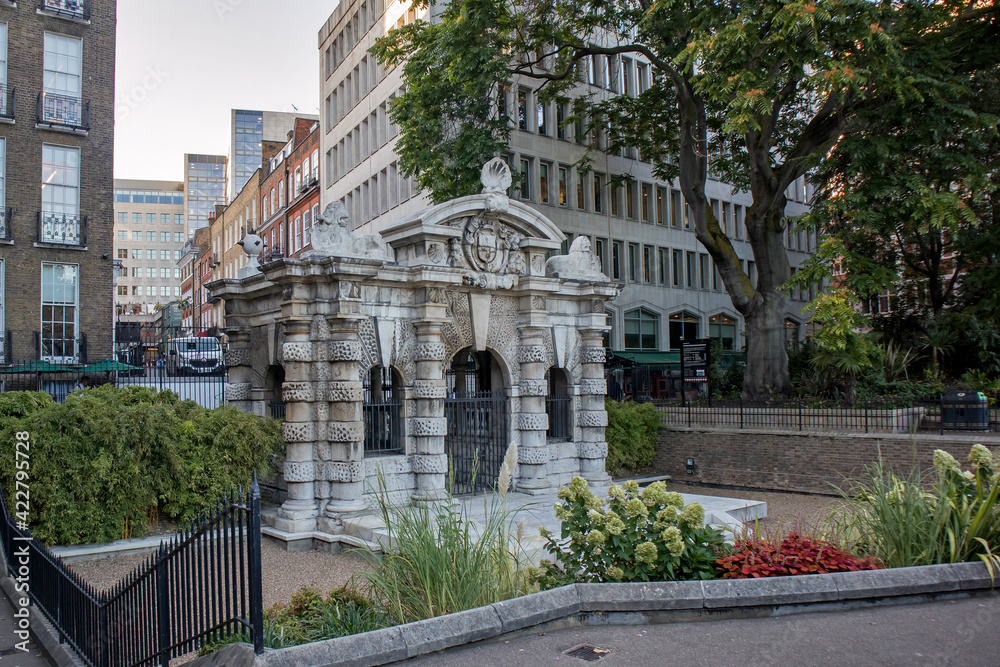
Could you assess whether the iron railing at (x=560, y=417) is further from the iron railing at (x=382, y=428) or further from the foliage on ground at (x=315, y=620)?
the foliage on ground at (x=315, y=620)

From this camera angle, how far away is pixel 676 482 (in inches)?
787

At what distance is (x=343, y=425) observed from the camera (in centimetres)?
1279

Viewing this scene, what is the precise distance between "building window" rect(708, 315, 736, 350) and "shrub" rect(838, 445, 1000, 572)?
34.7 m

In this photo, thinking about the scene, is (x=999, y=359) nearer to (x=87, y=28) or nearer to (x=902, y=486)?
(x=902, y=486)

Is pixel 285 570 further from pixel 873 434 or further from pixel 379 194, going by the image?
pixel 379 194

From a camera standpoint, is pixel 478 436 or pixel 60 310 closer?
pixel 478 436

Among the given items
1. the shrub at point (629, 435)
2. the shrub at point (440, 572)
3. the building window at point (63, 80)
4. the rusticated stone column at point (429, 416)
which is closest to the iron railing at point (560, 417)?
the shrub at point (629, 435)

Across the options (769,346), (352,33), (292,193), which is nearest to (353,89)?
(352,33)

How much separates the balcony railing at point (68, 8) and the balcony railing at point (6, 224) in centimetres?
543

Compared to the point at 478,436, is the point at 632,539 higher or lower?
lower

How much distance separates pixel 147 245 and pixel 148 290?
4.90m

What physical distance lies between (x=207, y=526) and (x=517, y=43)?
19303mm

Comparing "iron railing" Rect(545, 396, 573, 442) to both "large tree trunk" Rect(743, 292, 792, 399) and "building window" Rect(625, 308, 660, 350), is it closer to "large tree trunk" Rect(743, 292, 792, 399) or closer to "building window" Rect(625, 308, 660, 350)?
"large tree trunk" Rect(743, 292, 792, 399)

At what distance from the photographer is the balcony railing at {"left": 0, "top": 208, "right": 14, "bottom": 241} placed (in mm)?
20438
